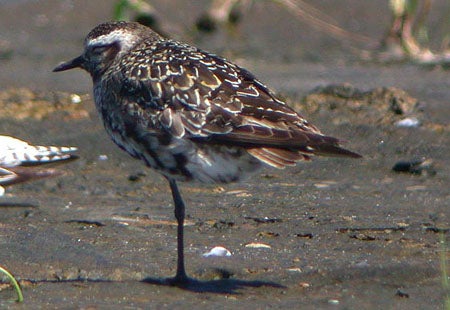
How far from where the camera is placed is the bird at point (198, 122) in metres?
5.10

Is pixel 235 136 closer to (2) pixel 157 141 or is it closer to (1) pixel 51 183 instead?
(2) pixel 157 141

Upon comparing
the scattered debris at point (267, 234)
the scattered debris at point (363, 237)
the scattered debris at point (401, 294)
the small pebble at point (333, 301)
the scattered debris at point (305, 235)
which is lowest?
the scattered debris at point (267, 234)

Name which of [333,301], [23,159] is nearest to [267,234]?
[333,301]

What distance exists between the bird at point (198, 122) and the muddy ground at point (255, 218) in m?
0.37

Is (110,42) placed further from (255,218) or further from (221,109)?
(255,218)

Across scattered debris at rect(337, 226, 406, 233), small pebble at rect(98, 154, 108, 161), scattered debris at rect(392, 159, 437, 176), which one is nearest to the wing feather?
scattered debris at rect(337, 226, 406, 233)

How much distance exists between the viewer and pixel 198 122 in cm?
518

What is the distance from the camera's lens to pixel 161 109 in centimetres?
531

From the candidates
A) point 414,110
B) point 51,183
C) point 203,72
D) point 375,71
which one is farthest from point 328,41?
point 203,72

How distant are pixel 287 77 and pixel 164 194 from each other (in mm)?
4159

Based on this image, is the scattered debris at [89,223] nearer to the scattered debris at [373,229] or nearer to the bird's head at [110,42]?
the bird's head at [110,42]

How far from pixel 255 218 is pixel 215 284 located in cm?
129

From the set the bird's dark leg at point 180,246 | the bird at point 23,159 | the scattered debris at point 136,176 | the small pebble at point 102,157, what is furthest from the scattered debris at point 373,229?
the small pebble at point 102,157

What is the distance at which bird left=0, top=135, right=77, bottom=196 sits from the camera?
698 cm
